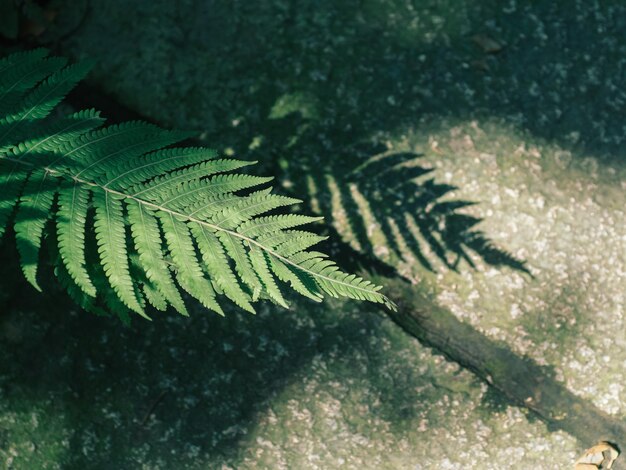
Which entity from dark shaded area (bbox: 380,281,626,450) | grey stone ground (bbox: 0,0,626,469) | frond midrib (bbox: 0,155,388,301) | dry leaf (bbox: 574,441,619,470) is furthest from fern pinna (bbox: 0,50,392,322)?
dry leaf (bbox: 574,441,619,470)

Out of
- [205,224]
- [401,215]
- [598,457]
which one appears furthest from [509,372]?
[205,224]

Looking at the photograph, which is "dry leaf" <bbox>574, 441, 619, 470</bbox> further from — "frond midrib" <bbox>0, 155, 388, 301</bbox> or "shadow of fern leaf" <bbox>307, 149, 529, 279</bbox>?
Answer: "frond midrib" <bbox>0, 155, 388, 301</bbox>

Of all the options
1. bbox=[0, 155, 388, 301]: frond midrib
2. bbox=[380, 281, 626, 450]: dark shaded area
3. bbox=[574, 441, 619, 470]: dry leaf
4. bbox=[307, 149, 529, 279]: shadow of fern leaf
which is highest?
bbox=[0, 155, 388, 301]: frond midrib

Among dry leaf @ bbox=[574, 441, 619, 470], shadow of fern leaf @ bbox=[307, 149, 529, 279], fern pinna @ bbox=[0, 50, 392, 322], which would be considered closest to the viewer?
fern pinna @ bbox=[0, 50, 392, 322]

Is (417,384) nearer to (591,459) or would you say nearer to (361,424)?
(361,424)

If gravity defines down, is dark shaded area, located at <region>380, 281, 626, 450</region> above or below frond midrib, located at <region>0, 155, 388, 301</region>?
below

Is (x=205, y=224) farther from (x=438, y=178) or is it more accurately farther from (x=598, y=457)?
(x=598, y=457)

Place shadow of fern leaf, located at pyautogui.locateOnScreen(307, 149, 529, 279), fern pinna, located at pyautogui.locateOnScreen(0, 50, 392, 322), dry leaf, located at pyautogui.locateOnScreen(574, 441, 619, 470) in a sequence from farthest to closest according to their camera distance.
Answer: shadow of fern leaf, located at pyautogui.locateOnScreen(307, 149, 529, 279) < dry leaf, located at pyautogui.locateOnScreen(574, 441, 619, 470) < fern pinna, located at pyautogui.locateOnScreen(0, 50, 392, 322)

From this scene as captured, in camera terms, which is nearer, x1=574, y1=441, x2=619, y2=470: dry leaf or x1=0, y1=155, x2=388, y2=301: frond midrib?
x1=0, y1=155, x2=388, y2=301: frond midrib
